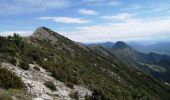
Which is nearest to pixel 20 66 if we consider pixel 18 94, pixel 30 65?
pixel 30 65

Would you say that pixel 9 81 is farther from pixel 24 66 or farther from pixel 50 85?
pixel 24 66

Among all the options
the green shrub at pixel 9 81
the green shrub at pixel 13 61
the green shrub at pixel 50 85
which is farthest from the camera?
the green shrub at pixel 13 61

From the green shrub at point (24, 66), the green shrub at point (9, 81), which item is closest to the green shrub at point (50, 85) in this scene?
the green shrub at point (24, 66)

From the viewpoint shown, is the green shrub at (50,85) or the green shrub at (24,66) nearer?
the green shrub at (50,85)

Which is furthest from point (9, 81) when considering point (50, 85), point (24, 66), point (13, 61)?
point (13, 61)

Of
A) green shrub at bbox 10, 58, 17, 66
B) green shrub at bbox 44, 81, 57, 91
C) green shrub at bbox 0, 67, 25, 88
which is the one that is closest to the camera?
green shrub at bbox 0, 67, 25, 88

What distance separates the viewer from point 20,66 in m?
24.4

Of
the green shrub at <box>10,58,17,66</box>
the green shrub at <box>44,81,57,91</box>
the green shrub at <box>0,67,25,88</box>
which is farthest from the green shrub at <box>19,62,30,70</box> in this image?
the green shrub at <box>0,67,25,88</box>

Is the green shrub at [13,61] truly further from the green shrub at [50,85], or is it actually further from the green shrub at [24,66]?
the green shrub at [50,85]

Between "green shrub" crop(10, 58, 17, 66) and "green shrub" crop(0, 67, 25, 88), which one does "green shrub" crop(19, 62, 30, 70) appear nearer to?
"green shrub" crop(10, 58, 17, 66)

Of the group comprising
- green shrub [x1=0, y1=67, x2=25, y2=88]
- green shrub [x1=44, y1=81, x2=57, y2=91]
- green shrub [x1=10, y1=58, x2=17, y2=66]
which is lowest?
green shrub [x1=44, y1=81, x2=57, y2=91]

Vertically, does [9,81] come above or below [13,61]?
below

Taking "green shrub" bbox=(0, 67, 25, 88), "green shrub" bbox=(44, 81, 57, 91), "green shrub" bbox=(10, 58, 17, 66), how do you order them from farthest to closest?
"green shrub" bbox=(10, 58, 17, 66) < "green shrub" bbox=(44, 81, 57, 91) < "green shrub" bbox=(0, 67, 25, 88)

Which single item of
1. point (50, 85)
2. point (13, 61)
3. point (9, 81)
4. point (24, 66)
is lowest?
point (50, 85)
